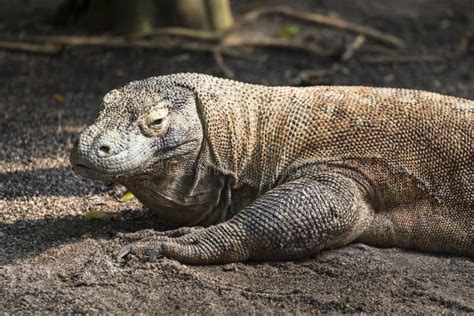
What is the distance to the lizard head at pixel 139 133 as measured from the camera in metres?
4.45

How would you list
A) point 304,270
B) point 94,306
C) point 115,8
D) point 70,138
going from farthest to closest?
1. point 115,8
2. point 70,138
3. point 304,270
4. point 94,306

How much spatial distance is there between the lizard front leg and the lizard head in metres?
0.42

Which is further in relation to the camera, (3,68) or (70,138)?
(3,68)

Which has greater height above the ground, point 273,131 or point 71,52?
point 273,131

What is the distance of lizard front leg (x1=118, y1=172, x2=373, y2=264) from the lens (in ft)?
15.1

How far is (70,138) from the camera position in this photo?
703cm

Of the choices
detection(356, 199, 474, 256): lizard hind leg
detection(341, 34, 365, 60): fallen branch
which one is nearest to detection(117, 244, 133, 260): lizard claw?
detection(356, 199, 474, 256): lizard hind leg

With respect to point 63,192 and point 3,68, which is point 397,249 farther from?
point 3,68

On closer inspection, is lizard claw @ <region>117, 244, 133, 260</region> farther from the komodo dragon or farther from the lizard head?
the lizard head

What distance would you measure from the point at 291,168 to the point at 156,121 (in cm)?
79

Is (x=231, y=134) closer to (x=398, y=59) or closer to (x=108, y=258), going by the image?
(x=108, y=258)

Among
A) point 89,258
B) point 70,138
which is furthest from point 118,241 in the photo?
point 70,138

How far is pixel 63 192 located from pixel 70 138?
1265mm

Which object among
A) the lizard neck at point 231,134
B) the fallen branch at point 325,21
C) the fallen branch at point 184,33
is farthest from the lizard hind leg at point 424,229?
the fallen branch at point 325,21
